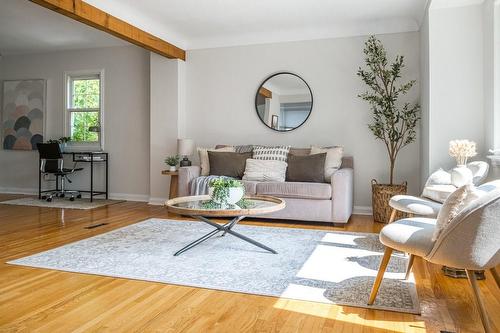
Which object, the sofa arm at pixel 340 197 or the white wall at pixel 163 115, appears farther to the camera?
the white wall at pixel 163 115

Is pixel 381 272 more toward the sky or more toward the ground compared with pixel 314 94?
more toward the ground

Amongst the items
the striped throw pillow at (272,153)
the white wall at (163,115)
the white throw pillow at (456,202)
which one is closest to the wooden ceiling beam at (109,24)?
the white wall at (163,115)

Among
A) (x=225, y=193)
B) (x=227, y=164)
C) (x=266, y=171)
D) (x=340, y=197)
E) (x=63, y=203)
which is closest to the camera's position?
(x=225, y=193)

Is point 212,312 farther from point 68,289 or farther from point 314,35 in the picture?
point 314,35

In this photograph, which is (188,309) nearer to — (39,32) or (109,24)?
(109,24)

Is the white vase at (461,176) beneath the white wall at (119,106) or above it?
beneath

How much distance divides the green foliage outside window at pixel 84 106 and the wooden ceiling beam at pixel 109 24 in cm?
176

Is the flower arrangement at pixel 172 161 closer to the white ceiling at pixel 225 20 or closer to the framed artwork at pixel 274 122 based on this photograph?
the framed artwork at pixel 274 122

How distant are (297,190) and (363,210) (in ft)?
4.36

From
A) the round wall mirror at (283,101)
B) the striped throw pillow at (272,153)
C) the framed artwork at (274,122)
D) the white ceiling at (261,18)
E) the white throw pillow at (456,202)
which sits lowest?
the white throw pillow at (456,202)

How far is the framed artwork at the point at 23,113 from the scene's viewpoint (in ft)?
23.4

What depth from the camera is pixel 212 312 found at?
2115mm

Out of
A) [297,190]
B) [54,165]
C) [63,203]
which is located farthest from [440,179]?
[54,165]

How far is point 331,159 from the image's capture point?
4.98m
